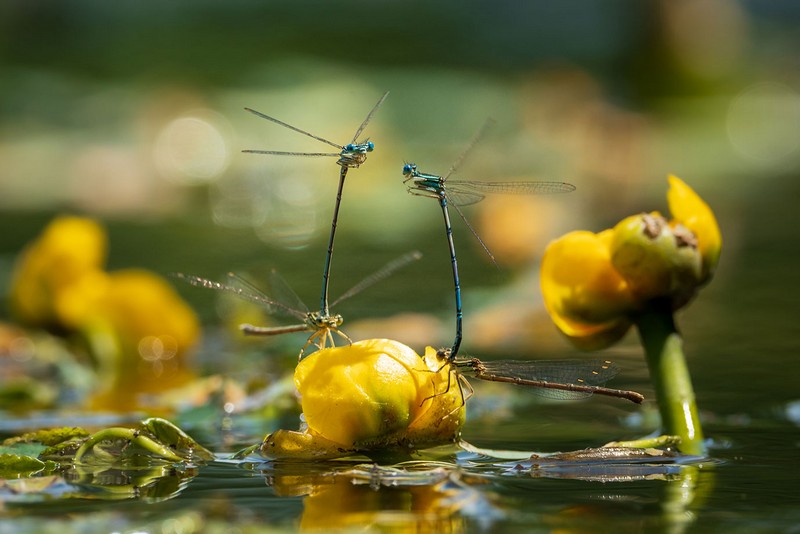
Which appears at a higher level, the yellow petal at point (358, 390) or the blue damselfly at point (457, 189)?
the blue damselfly at point (457, 189)

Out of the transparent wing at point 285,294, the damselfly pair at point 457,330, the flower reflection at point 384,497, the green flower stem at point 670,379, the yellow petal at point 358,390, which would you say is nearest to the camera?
the flower reflection at point 384,497

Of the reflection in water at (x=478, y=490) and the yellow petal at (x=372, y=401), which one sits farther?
the yellow petal at (x=372, y=401)

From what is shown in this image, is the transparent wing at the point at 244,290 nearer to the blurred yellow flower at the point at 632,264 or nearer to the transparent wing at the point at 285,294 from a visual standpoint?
the transparent wing at the point at 285,294

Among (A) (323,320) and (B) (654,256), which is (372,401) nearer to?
(A) (323,320)

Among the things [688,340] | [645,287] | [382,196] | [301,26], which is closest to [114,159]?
[382,196]

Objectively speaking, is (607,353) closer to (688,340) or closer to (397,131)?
(688,340)

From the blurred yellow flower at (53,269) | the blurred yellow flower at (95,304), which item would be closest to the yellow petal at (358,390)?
the blurred yellow flower at (95,304)

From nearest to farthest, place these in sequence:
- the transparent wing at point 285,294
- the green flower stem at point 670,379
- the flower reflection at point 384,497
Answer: the flower reflection at point 384,497
the green flower stem at point 670,379
the transparent wing at point 285,294

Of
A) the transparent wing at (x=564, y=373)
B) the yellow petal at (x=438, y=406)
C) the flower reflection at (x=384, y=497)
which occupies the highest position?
the transparent wing at (x=564, y=373)
